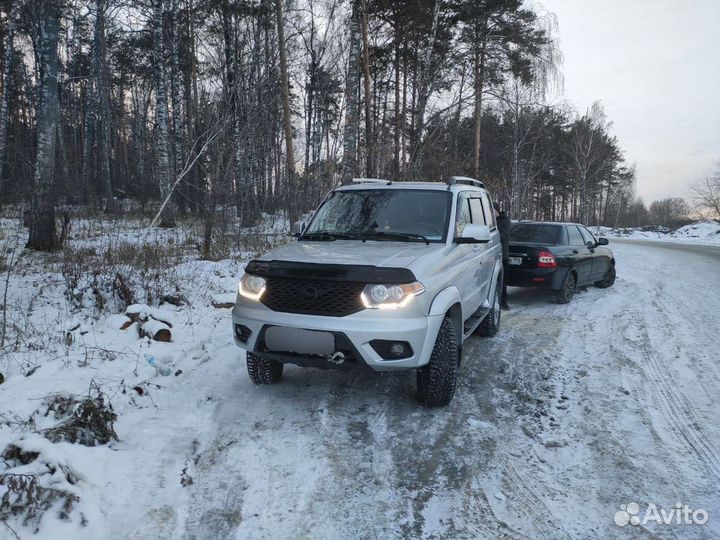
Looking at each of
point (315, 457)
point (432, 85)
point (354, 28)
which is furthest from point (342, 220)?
point (432, 85)

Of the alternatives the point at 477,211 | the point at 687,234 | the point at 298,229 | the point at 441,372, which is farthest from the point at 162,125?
the point at 687,234

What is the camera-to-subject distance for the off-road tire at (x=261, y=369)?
4066 millimetres

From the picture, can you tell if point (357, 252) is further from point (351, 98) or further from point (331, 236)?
point (351, 98)

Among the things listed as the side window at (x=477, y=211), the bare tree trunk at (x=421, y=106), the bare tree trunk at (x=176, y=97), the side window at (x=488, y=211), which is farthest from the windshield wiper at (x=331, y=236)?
the bare tree trunk at (x=176, y=97)

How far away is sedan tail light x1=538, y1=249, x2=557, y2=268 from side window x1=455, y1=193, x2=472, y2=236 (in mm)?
3573

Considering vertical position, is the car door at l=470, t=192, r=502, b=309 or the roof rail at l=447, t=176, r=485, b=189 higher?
the roof rail at l=447, t=176, r=485, b=189

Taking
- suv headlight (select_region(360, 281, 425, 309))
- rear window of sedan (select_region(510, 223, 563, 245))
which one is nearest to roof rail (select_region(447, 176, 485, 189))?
suv headlight (select_region(360, 281, 425, 309))

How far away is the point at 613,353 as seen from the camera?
5.33 meters

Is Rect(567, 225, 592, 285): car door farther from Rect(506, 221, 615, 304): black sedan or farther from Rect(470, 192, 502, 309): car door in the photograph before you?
Rect(470, 192, 502, 309): car door

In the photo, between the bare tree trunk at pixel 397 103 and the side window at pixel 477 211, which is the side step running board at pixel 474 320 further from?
the bare tree trunk at pixel 397 103

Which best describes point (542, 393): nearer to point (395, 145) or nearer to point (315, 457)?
point (315, 457)

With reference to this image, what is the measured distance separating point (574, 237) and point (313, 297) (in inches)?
285

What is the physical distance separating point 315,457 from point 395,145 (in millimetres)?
14808

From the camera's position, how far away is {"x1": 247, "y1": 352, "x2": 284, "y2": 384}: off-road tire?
407cm
